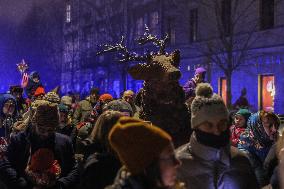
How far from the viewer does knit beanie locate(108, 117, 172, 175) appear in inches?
114

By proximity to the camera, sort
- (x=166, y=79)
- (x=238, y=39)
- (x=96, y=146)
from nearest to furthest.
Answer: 1. (x=96, y=146)
2. (x=166, y=79)
3. (x=238, y=39)

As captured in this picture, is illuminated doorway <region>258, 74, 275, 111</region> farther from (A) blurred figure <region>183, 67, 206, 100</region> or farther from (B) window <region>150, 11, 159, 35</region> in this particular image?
(A) blurred figure <region>183, 67, 206, 100</region>

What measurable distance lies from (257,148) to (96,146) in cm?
244

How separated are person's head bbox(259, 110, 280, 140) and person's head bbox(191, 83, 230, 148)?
2.53 metres

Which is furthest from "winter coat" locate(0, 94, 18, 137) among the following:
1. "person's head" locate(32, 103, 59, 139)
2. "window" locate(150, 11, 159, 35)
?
"window" locate(150, 11, 159, 35)

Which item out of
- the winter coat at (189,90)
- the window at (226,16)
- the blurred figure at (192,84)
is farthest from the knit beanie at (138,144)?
the window at (226,16)

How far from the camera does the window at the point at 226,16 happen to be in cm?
2756

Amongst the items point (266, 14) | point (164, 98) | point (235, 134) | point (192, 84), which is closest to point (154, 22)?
point (266, 14)


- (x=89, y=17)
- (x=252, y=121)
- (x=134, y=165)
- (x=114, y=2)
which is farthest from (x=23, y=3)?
(x=134, y=165)

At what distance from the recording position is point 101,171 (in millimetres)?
4488

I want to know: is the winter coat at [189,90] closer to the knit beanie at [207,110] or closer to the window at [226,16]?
the knit beanie at [207,110]

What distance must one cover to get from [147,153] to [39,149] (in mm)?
2268

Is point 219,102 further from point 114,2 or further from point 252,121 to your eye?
point 114,2

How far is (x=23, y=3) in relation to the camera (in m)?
49.2
